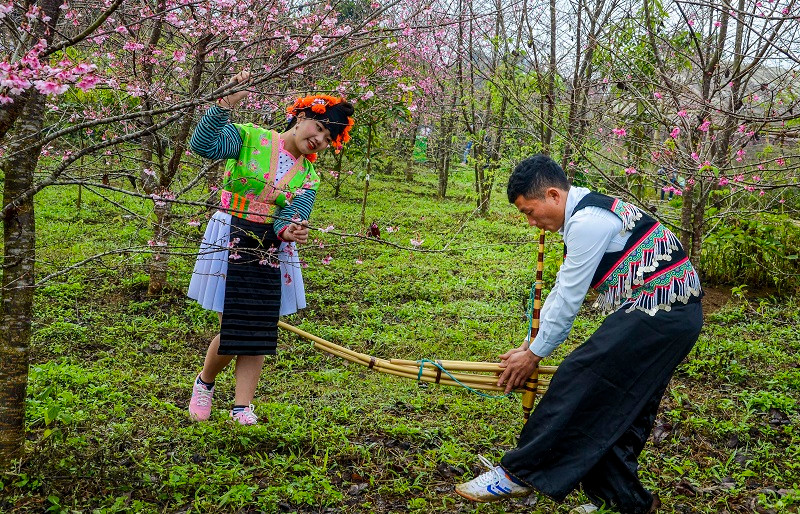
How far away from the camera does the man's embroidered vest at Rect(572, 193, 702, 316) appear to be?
277 cm

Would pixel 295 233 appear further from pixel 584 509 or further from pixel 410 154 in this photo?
pixel 410 154

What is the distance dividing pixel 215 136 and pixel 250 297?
818 millimetres

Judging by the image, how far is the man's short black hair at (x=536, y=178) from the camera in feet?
9.20

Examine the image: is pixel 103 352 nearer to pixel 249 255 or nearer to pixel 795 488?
pixel 249 255

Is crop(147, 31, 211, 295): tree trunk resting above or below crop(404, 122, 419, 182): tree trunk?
below

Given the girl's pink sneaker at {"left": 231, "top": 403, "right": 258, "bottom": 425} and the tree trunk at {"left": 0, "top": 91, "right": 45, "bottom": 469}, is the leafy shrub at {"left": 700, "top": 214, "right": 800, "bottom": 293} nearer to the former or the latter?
the girl's pink sneaker at {"left": 231, "top": 403, "right": 258, "bottom": 425}

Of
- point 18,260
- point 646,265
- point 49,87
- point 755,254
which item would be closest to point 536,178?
point 646,265

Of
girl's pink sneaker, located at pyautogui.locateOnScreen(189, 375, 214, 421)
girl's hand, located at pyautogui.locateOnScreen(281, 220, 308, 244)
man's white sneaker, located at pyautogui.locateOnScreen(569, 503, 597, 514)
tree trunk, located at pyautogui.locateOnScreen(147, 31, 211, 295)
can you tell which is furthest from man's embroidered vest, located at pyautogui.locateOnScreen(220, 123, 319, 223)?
man's white sneaker, located at pyautogui.locateOnScreen(569, 503, 597, 514)

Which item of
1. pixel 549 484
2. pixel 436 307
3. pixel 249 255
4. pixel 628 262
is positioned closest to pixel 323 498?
pixel 549 484

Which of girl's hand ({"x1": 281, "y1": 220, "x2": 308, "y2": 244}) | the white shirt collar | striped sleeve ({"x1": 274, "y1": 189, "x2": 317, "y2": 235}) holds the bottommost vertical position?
girl's hand ({"x1": 281, "y1": 220, "x2": 308, "y2": 244})

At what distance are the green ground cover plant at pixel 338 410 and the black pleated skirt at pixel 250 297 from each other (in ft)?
1.45

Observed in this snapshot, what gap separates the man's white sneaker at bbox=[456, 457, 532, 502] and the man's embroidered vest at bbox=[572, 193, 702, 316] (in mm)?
907

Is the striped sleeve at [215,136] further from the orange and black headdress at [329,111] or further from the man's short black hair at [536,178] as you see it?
the man's short black hair at [536,178]

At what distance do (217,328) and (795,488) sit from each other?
13.1 feet
